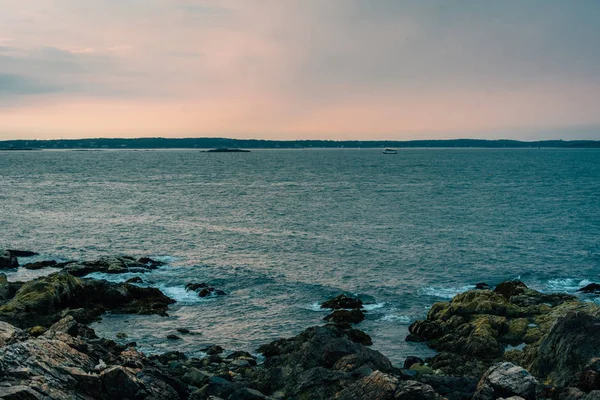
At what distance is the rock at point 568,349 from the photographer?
19594mm

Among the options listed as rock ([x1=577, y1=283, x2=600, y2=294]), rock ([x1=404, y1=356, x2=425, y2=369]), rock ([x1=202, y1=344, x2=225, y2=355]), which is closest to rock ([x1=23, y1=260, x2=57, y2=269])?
rock ([x1=202, y1=344, x2=225, y2=355])

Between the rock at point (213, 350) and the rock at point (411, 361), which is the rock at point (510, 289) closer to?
the rock at point (411, 361)

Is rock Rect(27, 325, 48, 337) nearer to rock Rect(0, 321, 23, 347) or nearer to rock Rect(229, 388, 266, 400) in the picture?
rock Rect(0, 321, 23, 347)

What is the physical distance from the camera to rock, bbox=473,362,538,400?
15.5m

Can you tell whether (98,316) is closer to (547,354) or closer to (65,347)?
(65,347)

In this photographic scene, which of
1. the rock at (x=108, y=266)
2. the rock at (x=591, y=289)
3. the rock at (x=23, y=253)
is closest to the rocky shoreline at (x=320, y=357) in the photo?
the rock at (x=591, y=289)

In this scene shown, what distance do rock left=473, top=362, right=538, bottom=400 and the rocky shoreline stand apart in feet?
0.10

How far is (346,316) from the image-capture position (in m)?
31.6

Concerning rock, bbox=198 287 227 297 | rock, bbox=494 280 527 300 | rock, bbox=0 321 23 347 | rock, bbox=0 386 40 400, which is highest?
rock, bbox=0 386 40 400

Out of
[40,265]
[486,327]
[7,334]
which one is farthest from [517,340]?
[40,265]

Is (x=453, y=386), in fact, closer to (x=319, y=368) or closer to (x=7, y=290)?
(x=319, y=368)

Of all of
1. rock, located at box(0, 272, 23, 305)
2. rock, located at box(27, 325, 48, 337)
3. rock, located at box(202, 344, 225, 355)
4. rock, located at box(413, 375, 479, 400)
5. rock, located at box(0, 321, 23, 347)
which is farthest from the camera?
rock, located at box(0, 272, 23, 305)

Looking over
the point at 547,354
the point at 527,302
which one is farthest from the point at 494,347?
the point at 527,302

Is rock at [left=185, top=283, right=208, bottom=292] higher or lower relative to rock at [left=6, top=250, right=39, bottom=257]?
lower
